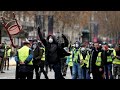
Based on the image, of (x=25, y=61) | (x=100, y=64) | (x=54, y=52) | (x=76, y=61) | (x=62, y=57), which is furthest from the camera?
(x=76, y=61)

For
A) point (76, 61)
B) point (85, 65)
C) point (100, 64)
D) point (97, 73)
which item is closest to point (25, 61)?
point (97, 73)

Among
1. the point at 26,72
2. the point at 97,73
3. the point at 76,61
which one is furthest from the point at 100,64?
the point at 26,72

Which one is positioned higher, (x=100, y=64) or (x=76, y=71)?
(x=100, y=64)

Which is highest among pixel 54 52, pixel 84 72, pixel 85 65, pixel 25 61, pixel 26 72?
pixel 54 52

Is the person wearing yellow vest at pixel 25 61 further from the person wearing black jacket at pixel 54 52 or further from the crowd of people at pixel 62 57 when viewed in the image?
the person wearing black jacket at pixel 54 52

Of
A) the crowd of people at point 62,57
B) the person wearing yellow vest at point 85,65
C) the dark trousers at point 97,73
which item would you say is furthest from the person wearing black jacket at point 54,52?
the person wearing yellow vest at point 85,65

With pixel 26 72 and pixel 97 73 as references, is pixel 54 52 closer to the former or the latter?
pixel 97 73

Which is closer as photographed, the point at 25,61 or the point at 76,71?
the point at 25,61

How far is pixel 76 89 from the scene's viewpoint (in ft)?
30.3

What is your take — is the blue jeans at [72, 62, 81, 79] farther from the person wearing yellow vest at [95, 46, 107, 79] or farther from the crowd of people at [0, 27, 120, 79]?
the person wearing yellow vest at [95, 46, 107, 79]

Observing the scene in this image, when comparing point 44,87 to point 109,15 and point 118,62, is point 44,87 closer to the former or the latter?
point 118,62

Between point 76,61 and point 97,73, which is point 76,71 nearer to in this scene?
point 76,61

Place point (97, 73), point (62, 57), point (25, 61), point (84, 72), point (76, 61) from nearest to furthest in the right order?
point (25, 61) < point (62, 57) < point (97, 73) < point (76, 61) < point (84, 72)

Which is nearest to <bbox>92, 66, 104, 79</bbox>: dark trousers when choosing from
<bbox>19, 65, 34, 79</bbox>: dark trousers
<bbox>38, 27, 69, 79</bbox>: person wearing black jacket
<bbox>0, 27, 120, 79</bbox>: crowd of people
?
<bbox>0, 27, 120, 79</bbox>: crowd of people
